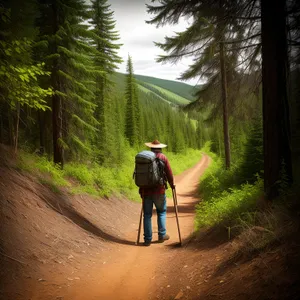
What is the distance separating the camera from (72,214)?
697 centimetres

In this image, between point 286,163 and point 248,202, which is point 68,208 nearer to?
point 248,202

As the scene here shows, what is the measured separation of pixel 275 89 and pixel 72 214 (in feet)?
21.0

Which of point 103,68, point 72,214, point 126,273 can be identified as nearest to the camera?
point 126,273

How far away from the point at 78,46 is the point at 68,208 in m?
7.88

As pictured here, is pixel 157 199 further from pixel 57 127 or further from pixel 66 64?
pixel 66 64

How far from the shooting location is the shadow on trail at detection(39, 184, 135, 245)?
648 cm

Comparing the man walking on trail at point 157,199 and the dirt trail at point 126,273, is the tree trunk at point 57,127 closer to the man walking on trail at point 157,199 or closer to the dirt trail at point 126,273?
the man walking on trail at point 157,199

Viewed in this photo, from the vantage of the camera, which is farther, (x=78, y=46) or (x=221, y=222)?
(x=78, y=46)

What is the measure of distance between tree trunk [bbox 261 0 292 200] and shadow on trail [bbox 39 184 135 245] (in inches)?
174

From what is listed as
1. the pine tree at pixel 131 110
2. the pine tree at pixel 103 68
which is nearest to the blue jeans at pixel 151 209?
the pine tree at pixel 103 68

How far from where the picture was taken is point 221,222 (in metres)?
5.32

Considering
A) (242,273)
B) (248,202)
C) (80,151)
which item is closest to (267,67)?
(248,202)

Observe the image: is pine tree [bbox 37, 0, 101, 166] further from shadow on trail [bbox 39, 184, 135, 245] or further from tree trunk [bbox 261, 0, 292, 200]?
tree trunk [bbox 261, 0, 292, 200]

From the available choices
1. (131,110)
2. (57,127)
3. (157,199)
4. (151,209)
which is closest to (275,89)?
(157,199)
